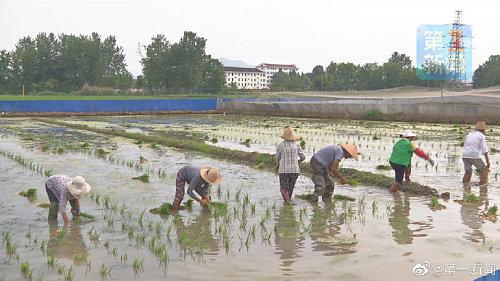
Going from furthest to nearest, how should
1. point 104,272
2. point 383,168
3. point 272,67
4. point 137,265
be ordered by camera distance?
point 272,67
point 383,168
point 137,265
point 104,272

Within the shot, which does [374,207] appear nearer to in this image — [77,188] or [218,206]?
[218,206]

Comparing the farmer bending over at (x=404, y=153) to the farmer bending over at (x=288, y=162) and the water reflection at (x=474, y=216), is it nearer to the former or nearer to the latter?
the water reflection at (x=474, y=216)

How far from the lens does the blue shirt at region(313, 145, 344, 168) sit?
8.12 m

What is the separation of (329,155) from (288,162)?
75cm

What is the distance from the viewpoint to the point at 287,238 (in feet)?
20.1

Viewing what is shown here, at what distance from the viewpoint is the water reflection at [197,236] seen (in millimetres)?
5645

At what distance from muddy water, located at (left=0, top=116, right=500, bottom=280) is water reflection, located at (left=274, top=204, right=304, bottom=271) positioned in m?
0.01

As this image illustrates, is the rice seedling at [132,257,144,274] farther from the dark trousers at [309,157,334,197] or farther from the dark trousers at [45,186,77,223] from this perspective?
the dark trousers at [309,157,334,197]

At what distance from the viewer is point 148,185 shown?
389 inches

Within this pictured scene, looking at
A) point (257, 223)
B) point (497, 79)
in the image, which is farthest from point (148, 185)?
point (497, 79)

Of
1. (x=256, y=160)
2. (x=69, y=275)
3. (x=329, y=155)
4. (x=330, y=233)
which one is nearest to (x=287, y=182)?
(x=329, y=155)

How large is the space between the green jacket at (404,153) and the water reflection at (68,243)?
5.24 m

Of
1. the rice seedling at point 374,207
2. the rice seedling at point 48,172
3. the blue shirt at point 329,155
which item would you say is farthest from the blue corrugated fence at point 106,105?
the rice seedling at point 374,207

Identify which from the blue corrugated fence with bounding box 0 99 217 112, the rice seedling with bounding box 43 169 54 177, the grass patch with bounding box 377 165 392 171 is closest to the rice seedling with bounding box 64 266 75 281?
the rice seedling with bounding box 43 169 54 177
